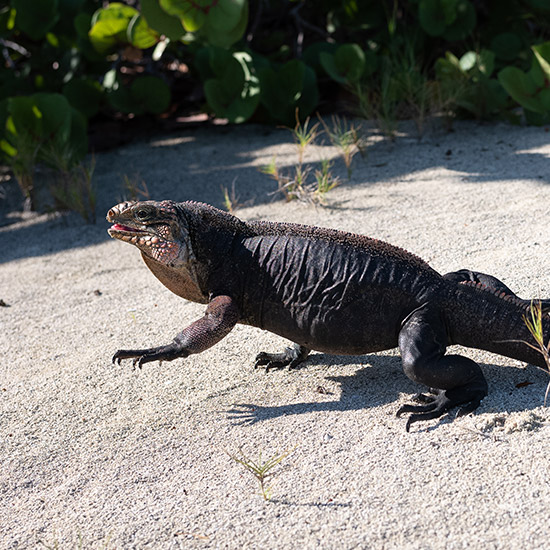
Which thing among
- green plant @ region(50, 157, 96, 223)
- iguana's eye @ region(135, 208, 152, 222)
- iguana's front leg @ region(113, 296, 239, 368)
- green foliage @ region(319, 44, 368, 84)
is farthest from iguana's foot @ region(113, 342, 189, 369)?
green foliage @ region(319, 44, 368, 84)

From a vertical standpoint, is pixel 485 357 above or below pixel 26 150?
below

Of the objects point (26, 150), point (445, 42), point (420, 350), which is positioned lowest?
point (420, 350)

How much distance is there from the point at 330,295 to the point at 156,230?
0.89 meters

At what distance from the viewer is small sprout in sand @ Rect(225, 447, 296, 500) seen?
283cm

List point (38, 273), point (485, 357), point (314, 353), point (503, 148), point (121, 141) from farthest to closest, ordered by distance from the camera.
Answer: point (121, 141)
point (503, 148)
point (38, 273)
point (314, 353)
point (485, 357)

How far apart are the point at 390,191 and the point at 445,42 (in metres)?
3.42

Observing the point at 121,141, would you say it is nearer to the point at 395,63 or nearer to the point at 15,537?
the point at 395,63

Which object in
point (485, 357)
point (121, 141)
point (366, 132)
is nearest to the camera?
point (485, 357)

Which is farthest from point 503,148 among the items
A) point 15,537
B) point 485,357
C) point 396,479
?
point 15,537

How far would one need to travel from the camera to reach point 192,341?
3.37 meters

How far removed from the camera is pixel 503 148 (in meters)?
6.73

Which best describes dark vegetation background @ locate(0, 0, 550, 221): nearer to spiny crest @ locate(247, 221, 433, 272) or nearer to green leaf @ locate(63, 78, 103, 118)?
green leaf @ locate(63, 78, 103, 118)

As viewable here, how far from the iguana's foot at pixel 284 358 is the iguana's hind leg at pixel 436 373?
0.80m

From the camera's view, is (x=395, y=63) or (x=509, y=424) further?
(x=395, y=63)
